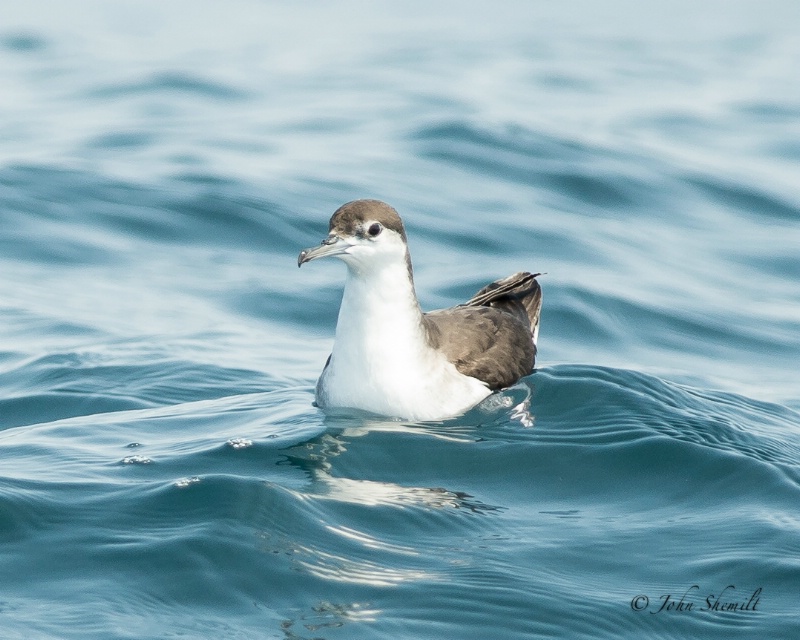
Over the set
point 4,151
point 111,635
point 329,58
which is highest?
point 329,58

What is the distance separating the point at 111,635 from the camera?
558cm

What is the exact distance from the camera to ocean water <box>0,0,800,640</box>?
617 cm

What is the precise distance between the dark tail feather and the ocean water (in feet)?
1.63

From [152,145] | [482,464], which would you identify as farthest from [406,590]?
[152,145]

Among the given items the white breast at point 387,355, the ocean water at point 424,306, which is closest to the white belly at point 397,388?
the white breast at point 387,355

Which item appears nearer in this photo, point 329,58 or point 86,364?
point 86,364

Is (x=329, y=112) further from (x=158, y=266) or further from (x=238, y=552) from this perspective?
(x=238, y=552)

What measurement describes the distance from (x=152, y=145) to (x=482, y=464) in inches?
426

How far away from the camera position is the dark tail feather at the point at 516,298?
395 inches
